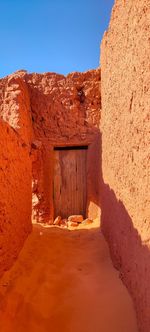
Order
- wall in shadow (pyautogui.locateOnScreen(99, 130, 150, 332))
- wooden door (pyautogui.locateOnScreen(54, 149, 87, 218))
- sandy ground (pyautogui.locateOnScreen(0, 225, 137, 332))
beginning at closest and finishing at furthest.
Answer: wall in shadow (pyautogui.locateOnScreen(99, 130, 150, 332)) < sandy ground (pyautogui.locateOnScreen(0, 225, 137, 332)) < wooden door (pyautogui.locateOnScreen(54, 149, 87, 218))

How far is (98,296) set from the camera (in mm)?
2455

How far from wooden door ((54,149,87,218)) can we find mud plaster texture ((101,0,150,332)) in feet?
10.4

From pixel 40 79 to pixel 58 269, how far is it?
4700mm

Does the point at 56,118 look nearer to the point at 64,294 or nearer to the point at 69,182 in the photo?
the point at 69,182

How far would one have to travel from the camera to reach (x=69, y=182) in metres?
6.42

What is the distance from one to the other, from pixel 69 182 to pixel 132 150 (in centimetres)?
426

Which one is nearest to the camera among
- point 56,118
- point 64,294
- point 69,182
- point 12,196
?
point 64,294

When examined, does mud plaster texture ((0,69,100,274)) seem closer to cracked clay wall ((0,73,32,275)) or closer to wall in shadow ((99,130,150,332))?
cracked clay wall ((0,73,32,275))

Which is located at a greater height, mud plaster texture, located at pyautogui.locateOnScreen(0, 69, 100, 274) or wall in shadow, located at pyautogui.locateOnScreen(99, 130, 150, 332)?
mud plaster texture, located at pyautogui.locateOnScreen(0, 69, 100, 274)

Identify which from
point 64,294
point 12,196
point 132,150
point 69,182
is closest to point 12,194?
point 12,196

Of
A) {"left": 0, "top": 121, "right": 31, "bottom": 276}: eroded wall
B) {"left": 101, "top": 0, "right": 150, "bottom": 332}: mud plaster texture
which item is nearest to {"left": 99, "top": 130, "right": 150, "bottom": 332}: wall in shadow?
{"left": 101, "top": 0, "right": 150, "bottom": 332}: mud plaster texture

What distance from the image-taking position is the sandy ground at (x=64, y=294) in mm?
2090

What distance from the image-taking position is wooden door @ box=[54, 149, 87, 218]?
6363 millimetres

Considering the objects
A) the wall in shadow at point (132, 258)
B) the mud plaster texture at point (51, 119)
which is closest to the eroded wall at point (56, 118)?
the mud plaster texture at point (51, 119)
